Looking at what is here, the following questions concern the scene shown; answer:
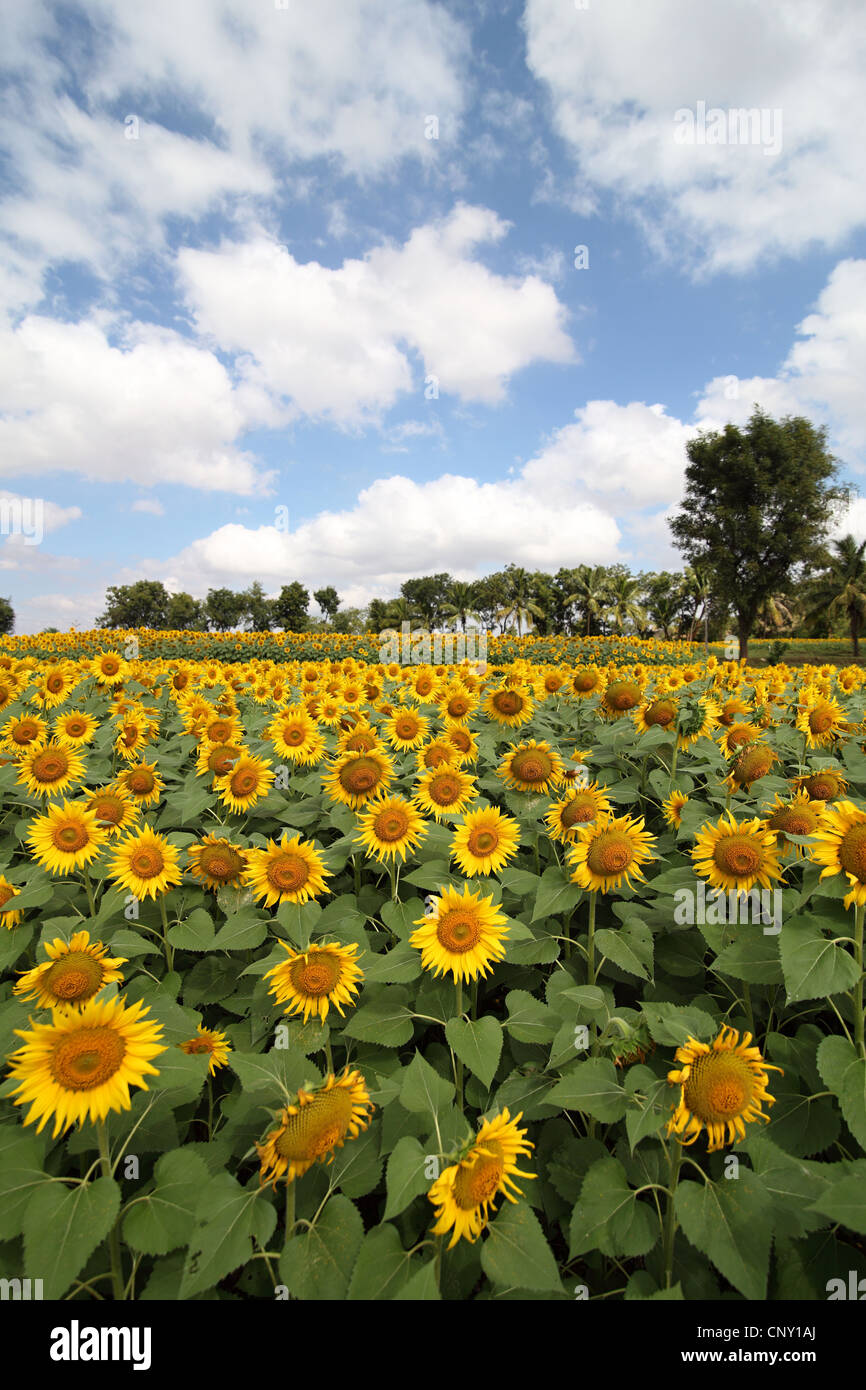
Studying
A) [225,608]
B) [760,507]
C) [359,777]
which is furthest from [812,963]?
[225,608]

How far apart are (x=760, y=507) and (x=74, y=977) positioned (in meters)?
52.2

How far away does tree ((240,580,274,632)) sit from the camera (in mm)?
99200

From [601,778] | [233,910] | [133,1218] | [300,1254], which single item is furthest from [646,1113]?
[601,778]

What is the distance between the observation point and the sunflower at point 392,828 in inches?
122

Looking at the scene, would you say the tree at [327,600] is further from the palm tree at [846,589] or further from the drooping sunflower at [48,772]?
the drooping sunflower at [48,772]

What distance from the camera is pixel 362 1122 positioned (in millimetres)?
1995

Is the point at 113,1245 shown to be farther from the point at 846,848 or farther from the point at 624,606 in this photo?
the point at 624,606

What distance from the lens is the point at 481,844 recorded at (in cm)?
303

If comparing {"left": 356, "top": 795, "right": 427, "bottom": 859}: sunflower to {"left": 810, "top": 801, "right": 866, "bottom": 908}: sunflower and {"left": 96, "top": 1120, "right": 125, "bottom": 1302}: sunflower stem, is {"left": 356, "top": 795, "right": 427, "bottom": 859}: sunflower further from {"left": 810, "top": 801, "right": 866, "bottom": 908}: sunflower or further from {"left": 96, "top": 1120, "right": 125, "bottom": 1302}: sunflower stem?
{"left": 810, "top": 801, "right": 866, "bottom": 908}: sunflower

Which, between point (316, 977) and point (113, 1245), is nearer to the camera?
point (113, 1245)

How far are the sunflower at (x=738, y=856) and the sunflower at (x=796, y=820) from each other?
60 mm

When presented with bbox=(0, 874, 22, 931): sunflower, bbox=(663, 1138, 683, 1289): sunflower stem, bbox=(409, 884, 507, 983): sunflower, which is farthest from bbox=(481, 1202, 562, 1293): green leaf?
bbox=(0, 874, 22, 931): sunflower
